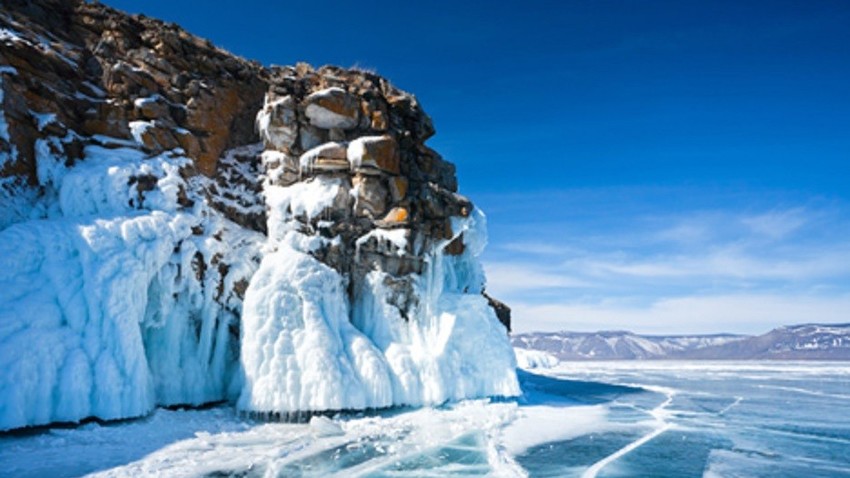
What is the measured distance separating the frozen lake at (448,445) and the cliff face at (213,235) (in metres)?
1.20

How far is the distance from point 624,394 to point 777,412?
9.99 metres

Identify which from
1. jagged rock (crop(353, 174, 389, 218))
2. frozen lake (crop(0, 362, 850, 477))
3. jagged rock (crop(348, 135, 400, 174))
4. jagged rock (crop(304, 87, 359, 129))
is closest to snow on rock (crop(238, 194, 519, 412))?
frozen lake (crop(0, 362, 850, 477))

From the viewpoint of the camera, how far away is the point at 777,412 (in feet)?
82.9

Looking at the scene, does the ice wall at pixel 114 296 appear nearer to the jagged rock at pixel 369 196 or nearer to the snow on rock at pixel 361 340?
the snow on rock at pixel 361 340

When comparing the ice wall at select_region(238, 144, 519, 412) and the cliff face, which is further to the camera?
the ice wall at select_region(238, 144, 519, 412)

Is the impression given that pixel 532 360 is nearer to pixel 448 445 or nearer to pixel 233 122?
pixel 233 122

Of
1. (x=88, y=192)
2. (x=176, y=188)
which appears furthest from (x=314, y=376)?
(x=88, y=192)

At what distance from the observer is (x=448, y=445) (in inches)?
614

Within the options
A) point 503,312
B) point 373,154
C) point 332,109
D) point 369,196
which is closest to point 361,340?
point 369,196

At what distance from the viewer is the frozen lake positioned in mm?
12609

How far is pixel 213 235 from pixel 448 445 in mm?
11969

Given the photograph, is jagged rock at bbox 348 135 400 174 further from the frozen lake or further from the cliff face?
the frozen lake

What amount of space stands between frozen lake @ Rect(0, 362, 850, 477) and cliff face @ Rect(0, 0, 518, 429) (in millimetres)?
1195

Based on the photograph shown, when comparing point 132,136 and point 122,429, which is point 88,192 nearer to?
point 132,136
